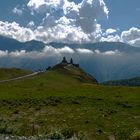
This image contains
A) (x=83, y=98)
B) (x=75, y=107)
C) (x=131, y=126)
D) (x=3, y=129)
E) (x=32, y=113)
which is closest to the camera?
(x=3, y=129)

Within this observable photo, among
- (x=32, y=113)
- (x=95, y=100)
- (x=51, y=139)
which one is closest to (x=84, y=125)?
(x=32, y=113)

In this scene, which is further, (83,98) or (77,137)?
(83,98)

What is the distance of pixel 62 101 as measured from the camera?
244 ft

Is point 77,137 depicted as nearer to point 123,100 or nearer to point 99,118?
point 99,118

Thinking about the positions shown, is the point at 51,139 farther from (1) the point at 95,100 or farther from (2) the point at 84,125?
(1) the point at 95,100

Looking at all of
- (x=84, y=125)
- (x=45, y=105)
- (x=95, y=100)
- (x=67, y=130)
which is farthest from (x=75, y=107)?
(x=67, y=130)

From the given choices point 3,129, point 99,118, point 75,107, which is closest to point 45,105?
point 75,107

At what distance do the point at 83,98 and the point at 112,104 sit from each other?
10943 mm

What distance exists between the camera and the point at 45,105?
69.1 metres

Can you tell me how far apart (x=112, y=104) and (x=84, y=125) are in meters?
22.2

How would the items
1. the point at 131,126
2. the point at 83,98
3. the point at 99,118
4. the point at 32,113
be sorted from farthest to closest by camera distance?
the point at 83,98
the point at 32,113
the point at 99,118
the point at 131,126

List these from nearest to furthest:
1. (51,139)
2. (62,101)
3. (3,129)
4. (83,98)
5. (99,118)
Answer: (51,139)
(3,129)
(99,118)
(62,101)
(83,98)

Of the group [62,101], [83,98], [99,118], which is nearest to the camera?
[99,118]

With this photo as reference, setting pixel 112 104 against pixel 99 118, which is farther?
pixel 112 104
